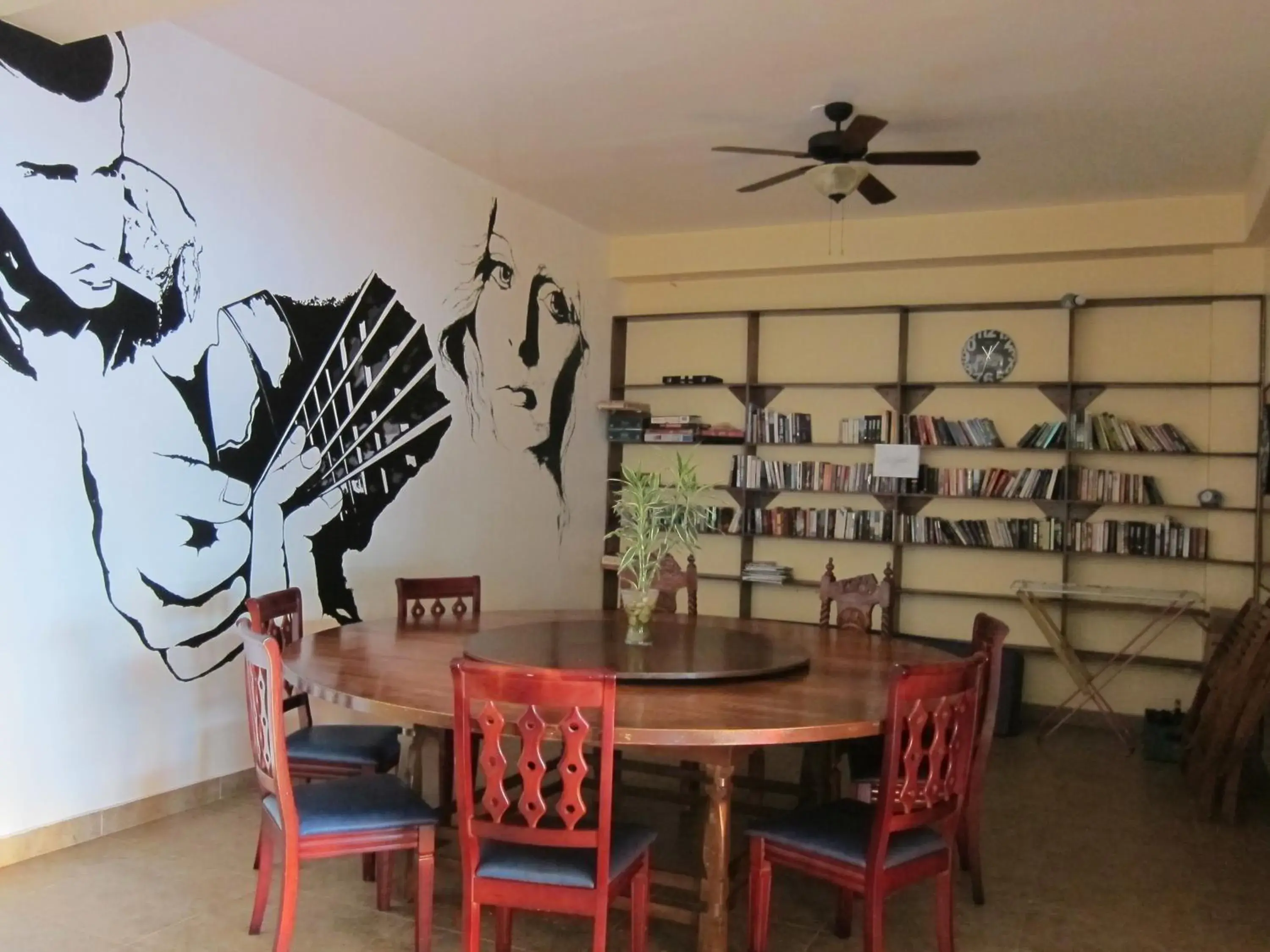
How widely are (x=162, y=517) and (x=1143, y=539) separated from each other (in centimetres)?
485

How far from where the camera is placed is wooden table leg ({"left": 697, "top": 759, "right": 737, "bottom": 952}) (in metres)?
2.28

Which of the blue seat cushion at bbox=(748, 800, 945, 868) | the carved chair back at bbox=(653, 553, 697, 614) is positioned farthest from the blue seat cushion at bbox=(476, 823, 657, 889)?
the carved chair back at bbox=(653, 553, 697, 614)

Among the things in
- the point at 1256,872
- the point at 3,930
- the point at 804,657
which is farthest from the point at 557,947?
the point at 1256,872

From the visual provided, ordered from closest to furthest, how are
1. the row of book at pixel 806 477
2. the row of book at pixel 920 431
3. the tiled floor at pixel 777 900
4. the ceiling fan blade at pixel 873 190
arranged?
the tiled floor at pixel 777 900
the ceiling fan blade at pixel 873 190
the row of book at pixel 920 431
the row of book at pixel 806 477

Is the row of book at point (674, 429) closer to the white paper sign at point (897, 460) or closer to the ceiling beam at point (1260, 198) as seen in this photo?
the white paper sign at point (897, 460)

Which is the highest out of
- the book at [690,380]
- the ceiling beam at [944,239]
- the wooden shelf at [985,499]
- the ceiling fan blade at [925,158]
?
the ceiling beam at [944,239]

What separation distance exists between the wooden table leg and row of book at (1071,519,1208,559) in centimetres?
387

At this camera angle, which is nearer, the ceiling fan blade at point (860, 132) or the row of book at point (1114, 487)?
the ceiling fan blade at point (860, 132)

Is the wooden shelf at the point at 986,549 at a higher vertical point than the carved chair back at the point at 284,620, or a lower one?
higher

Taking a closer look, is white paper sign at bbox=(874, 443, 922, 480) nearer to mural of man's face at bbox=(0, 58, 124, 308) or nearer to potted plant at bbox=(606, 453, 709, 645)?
potted plant at bbox=(606, 453, 709, 645)

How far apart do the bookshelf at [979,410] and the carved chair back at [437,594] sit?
2.65m

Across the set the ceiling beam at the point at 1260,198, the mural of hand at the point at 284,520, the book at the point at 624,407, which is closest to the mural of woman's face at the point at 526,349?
the book at the point at 624,407

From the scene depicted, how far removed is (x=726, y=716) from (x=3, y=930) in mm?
2045

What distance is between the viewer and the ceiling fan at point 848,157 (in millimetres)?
3723
